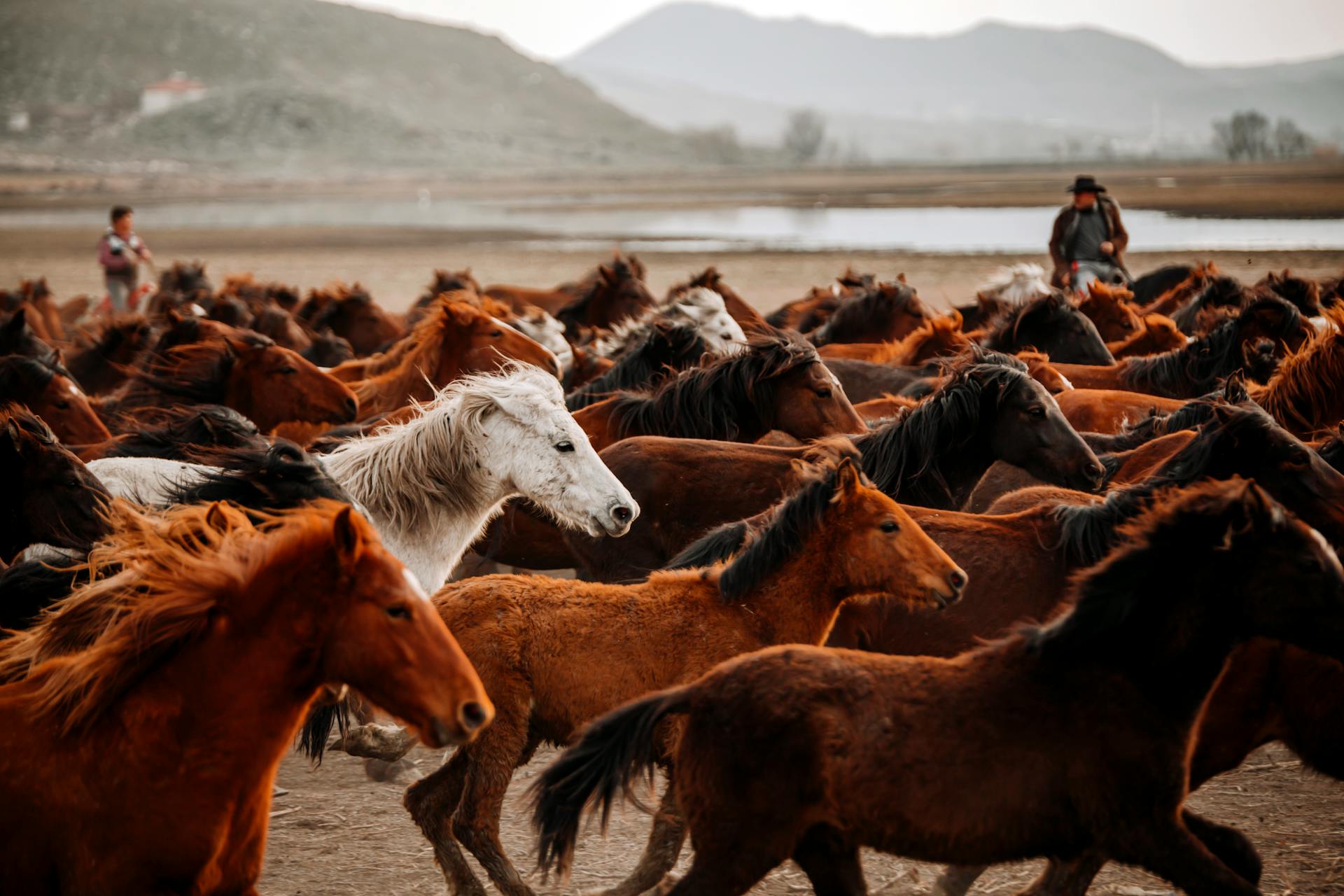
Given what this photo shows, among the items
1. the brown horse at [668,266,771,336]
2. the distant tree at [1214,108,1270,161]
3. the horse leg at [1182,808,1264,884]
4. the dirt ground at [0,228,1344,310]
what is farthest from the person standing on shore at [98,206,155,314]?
the distant tree at [1214,108,1270,161]

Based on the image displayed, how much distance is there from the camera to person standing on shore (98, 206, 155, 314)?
603 inches

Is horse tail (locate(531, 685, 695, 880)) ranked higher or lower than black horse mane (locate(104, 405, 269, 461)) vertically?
lower

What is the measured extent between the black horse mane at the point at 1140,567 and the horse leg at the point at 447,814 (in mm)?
2072

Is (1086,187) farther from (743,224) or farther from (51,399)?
(743,224)

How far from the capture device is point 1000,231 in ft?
120

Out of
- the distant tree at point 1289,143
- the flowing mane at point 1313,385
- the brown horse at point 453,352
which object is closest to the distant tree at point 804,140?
the distant tree at point 1289,143

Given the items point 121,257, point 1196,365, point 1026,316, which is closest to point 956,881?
point 1196,365

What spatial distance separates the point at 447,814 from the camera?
175 inches

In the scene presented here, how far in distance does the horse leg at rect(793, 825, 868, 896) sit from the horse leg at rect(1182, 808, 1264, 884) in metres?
0.93

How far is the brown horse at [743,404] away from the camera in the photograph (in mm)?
7086

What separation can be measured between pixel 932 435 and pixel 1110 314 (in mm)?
5582

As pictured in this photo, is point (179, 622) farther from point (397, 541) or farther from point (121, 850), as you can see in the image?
point (397, 541)

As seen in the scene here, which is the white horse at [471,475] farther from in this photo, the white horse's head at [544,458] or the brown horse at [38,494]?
the brown horse at [38,494]

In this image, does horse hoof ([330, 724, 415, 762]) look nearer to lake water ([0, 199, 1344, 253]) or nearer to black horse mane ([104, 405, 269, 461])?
black horse mane ([104, 405, 269, 461])
